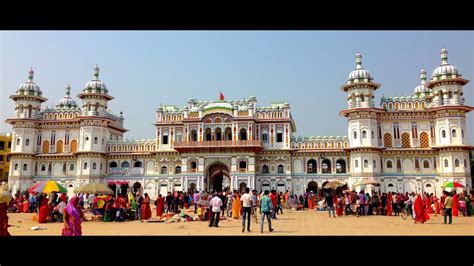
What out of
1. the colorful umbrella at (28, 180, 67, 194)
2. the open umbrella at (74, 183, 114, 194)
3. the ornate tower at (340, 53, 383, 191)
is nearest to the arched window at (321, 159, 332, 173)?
the ornate tower at (340, 53, 383, 191)

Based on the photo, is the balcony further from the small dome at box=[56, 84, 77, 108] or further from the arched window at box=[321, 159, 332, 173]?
the small dome at box=[56, 84, 77, 108]

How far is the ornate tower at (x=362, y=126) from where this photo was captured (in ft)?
109

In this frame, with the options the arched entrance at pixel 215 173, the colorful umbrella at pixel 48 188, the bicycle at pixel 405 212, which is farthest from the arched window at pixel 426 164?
the colorful umbrella at pixel 48 188

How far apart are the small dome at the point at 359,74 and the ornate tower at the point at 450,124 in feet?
17.2

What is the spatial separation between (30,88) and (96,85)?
694 cm

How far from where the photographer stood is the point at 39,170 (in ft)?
129

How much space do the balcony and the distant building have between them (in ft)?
0.30

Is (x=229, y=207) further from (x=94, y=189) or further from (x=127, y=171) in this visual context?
(x=127, y=171)

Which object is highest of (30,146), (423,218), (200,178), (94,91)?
(94,91)
